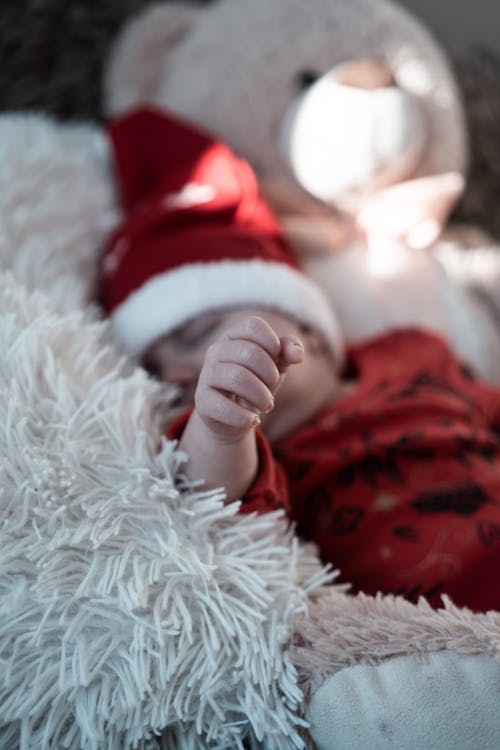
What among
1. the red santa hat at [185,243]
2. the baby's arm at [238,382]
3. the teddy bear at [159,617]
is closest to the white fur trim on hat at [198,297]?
the red santa hat at [185,243]

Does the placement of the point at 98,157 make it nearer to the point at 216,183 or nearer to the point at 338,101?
the point at 216,183

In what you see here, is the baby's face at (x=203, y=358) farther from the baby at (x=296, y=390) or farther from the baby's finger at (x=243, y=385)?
the baby's finger at (x=243, y=385)

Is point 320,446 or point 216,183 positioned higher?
point 216,183

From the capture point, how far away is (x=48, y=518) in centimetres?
48

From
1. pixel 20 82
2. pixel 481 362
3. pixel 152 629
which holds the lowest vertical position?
pixel 481 362

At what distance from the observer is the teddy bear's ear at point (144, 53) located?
0.89m

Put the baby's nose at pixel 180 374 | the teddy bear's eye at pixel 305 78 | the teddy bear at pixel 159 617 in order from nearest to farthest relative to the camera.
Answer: the teddy bear at pixel 159 617
the baby's nose at pixel 180 374
the teddy bear's eye at pixel 305 78

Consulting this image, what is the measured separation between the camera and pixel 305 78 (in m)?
0.80

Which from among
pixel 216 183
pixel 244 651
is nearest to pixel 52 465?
pixel 244 651

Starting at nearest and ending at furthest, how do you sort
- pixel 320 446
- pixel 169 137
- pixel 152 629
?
1. pixel 152 629
2. pixel 320 446
3. pixel 169 137

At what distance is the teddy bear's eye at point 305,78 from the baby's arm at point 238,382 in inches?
17.1

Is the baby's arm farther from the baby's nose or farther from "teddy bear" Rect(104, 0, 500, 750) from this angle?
"teddy bear" Rect(104, 0, 500, 750)

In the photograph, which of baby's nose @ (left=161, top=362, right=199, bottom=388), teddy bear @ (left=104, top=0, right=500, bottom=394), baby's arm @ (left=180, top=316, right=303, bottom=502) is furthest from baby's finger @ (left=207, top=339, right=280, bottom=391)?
teddy bear @ (left=104, top=0, right=500, bottom=394)

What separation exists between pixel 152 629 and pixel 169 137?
21.8 inches
